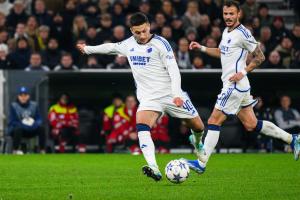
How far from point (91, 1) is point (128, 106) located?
4848mm

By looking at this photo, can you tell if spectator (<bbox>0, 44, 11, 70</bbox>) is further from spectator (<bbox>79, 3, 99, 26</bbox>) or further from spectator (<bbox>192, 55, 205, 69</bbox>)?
spectator (<bbox>192, 55, 205, 69</bbox>)

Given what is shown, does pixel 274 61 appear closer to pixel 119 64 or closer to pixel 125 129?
pixel 119 64

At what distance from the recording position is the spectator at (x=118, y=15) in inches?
975

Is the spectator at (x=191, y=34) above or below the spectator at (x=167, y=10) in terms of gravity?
below

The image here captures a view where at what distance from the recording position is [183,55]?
22.9 m

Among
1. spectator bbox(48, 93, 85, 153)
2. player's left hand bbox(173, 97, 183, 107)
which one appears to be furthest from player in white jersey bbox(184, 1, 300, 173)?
spectator bbox(48, 93, 85, 153)

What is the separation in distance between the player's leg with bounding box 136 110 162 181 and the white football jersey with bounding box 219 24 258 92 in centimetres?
163

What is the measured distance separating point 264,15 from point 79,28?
5.10m

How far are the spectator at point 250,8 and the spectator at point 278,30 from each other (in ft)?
3.82

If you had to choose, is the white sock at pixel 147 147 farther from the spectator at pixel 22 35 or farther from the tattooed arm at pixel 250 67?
the spectator at pixel 22 35

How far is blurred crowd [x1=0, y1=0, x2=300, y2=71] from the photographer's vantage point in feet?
75.3

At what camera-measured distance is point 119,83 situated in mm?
23516

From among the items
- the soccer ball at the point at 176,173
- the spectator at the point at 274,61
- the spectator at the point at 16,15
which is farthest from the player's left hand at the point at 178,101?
the spectator at the point at 16,15

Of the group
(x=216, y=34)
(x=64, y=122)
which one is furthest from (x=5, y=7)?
(x=216, y=34)
